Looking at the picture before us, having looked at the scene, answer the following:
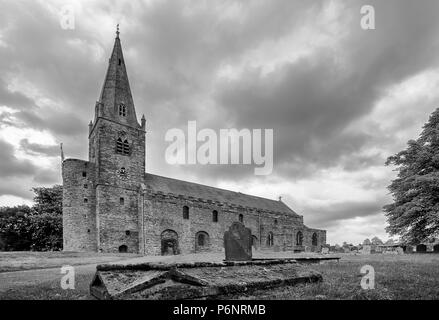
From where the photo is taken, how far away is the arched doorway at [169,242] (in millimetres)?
30328

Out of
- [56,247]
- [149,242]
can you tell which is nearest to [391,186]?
[149,242]

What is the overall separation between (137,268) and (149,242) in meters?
24.5

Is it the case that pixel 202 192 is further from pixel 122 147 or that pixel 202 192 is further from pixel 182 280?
pixel 182 280

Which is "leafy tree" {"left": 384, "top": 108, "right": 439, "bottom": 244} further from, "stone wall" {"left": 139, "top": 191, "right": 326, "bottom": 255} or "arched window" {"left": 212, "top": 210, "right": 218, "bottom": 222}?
"arched window" {"left": 212, "top": 210, "right": 218, "bottom": 222}

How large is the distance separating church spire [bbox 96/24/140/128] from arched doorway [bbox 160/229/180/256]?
12.3 metres

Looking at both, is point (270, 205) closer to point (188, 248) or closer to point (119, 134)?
point (188, 248)

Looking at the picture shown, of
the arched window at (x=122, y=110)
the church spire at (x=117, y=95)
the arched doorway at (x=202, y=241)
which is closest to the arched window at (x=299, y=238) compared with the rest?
the arched doorway at (x=202, y=241)

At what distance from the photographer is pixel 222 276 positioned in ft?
18.0

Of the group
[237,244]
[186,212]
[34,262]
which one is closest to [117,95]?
[186,212]

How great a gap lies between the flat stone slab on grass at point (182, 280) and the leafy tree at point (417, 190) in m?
17.2

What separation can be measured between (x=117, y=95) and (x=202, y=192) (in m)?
15.7

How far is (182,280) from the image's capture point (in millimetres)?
4977

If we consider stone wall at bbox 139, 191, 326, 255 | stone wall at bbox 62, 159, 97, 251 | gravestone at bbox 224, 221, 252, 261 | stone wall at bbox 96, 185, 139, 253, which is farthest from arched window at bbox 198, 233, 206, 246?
gravestone at bbox 224, 221, 252, 261

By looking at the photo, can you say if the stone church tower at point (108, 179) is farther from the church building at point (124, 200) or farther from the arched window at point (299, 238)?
the arched window at point (299, 238)
